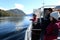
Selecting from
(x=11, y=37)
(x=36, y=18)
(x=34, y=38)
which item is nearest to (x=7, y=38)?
(x=11, y=37)

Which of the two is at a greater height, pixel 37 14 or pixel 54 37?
pixel 37 14

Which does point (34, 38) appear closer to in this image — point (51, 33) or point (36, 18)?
point (36, 18)

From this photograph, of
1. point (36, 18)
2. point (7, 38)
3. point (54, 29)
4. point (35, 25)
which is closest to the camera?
point (54, 29)

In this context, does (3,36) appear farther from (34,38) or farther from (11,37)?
(34,38)

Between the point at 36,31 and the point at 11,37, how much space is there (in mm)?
661

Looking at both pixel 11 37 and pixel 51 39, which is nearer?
pixel 51 39

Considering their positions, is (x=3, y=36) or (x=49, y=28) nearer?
(x=49, y=28)

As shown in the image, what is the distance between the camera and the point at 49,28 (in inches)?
105

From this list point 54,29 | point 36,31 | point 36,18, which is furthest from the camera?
point 36,18

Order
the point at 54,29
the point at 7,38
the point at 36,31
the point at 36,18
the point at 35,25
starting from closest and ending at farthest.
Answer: the point at 54,29, the point at 7,38, the point at 36,31, the point at 35,25, the point at 36,18

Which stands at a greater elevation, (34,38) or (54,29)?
(54,29)

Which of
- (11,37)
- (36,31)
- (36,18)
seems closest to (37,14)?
(36,18)

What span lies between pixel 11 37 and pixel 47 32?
63.3 inches

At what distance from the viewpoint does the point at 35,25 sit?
186 inches
